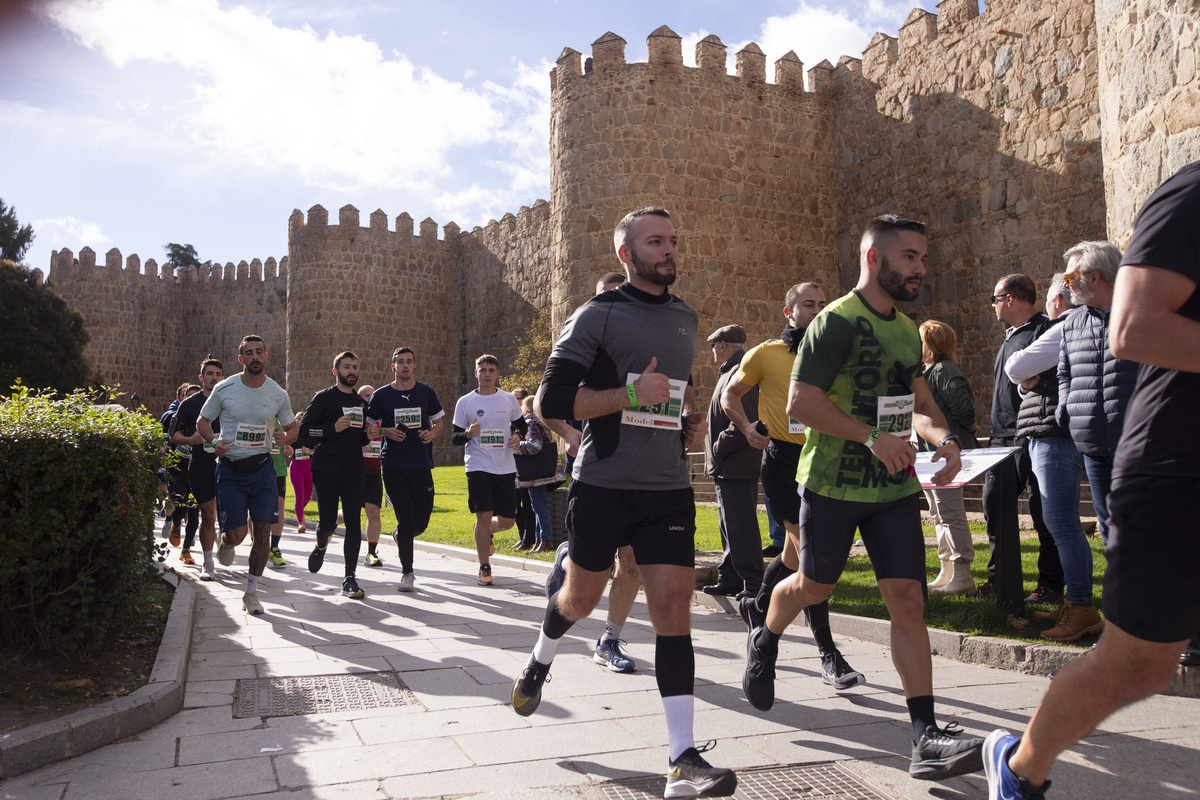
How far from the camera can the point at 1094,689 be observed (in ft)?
7.86

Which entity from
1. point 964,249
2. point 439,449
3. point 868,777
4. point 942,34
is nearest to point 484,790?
point 868,777

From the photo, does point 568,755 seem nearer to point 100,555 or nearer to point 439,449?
point 100,555

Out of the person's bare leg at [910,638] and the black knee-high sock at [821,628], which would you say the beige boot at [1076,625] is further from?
the person's bare leg at [910,638]

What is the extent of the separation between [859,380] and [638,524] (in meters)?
0.97

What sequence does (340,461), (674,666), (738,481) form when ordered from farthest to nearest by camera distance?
1. (340,461)
2. (738,481)
3. (674,666)

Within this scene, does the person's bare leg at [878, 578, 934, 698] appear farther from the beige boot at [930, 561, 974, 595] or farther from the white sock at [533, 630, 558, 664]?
the beige boot at [930, 561, 974, 595]

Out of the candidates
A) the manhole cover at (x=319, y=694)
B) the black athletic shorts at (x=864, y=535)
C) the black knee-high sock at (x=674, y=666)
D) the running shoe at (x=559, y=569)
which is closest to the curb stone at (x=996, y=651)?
the black athletic shorts at (x=864, y=535)

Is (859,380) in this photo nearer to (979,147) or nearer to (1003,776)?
(1003,776)

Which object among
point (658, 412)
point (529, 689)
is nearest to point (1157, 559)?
point (658, 412)

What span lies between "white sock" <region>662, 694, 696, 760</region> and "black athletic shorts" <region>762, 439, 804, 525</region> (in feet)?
6.93

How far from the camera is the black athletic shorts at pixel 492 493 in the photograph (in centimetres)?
829

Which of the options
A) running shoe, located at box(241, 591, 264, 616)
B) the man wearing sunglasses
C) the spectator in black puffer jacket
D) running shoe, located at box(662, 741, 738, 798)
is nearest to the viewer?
running shoe, located at box(662, 741, 738, 798)

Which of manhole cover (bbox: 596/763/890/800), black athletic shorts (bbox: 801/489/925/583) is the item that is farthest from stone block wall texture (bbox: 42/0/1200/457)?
manhole cover (bbox: 596/763/890/800)

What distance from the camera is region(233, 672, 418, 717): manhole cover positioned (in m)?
4.29
